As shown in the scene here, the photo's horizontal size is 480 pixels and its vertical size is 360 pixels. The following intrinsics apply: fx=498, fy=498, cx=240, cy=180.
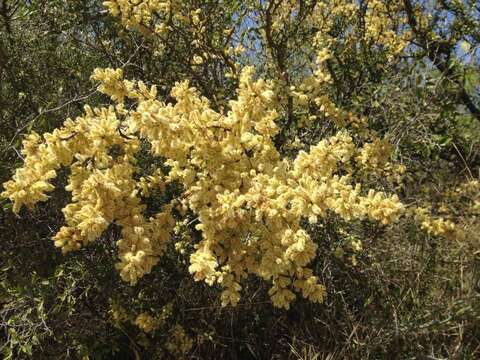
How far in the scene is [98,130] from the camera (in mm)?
2168

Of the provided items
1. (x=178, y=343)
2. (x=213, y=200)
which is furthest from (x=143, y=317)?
(x=213, y=200)

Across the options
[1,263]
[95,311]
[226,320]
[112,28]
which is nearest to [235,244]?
[226,320]

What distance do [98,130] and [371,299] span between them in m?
1.95

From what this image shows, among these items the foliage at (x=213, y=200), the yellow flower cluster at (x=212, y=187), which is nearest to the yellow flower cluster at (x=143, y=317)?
the foliage at (x=213, y=200)

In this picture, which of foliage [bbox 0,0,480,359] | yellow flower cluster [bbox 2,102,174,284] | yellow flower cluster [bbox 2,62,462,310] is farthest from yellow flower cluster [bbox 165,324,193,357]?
yellow flower cluster [bbox 2,102,174,284]

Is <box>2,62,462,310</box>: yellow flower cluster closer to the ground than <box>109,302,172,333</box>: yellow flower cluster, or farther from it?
farther from it

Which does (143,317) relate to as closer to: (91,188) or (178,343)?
(178,343)

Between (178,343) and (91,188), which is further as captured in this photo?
(178,343)

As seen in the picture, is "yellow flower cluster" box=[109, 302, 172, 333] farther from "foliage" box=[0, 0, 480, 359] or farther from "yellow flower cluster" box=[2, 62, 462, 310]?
"yellow flower cluster" box=[2, 62, 462, 310]

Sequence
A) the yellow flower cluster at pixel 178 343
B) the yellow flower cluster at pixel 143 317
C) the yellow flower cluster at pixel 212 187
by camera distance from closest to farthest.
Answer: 1. the yellow flower cluster at pixel 212 187
2. the yellow flower cluster at pixel 143 317
3. the yellow flower cluster at pixel 178 343

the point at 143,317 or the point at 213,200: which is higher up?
the point at 213,200

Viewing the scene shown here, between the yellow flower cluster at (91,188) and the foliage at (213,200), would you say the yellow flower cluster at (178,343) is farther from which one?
the yellow flower cluster at (91,188)

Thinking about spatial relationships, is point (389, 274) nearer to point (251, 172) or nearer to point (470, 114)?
point (251, 172)

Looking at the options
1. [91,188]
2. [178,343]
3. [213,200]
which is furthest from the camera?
[178,343]
